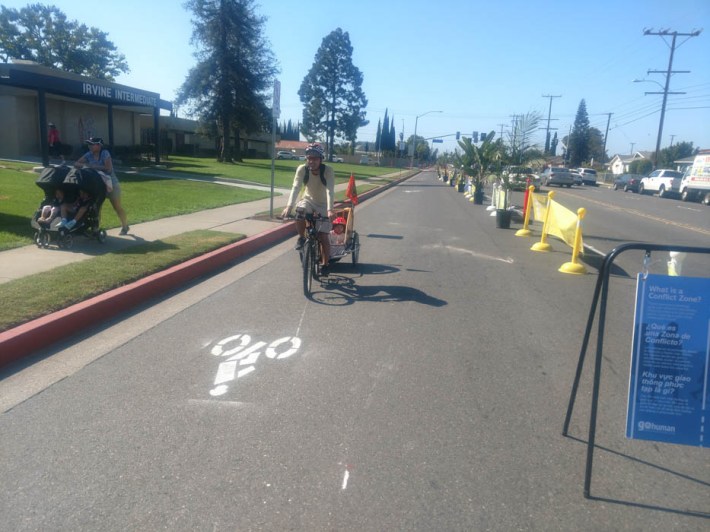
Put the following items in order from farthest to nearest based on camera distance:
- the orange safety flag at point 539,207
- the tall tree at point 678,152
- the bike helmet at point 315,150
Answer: the tall tree at point 678,152, the orange safety flag at point 539,207, the bike helmet at point 315,150

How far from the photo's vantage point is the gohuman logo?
3412 mm

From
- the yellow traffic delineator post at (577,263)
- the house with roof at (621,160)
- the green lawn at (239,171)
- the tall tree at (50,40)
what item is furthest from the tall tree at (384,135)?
the yellow traffic delineator post at (577,263)

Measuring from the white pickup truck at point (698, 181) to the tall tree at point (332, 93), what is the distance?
49.1 m

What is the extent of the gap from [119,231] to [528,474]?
939cm

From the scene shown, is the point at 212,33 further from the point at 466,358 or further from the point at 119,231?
the point at 466,358

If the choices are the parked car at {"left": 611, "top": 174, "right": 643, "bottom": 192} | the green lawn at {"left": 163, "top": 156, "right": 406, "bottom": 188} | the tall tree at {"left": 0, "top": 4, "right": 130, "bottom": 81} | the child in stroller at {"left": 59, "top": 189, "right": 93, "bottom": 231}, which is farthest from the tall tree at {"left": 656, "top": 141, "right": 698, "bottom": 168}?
the child in stroller at {"left": 59, "top": 189, "right": 93, "bottom": 231}

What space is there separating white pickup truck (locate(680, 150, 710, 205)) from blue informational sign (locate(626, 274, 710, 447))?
3471 cm

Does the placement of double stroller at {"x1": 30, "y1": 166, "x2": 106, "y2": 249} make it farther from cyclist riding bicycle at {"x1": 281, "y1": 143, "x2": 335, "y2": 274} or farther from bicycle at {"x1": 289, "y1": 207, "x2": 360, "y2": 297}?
bicycle at {"x1": 289, "y1": 207, "x2": 360, "y2": 297}

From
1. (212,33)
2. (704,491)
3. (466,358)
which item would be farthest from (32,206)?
(212,33)

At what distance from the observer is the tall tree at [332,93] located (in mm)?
76438

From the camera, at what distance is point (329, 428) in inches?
163

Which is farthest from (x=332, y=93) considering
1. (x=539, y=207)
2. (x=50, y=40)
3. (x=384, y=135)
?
(x=539, y=207)

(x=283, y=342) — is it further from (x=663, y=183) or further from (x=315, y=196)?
(x=663, y=183)

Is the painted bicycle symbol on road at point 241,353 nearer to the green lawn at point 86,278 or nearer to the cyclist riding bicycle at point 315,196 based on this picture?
the green lawn at point 86,278
